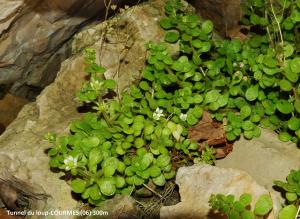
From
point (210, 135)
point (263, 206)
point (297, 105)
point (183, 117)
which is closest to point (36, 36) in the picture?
point (183, 117)

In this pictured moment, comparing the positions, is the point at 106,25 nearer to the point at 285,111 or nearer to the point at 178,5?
the point at 178,5

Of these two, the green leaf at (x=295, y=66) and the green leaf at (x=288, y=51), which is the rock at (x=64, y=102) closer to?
the green leaf at (x=288, y=51)

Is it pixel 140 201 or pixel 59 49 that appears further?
pixel 59 49

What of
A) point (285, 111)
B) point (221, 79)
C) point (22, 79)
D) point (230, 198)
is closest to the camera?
point (230, 198)

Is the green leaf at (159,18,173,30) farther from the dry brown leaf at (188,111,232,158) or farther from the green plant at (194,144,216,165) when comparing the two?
the green plant at (194,144,216,165)

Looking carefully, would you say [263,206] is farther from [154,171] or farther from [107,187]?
[107,187]

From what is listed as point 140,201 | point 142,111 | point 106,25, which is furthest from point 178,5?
point 140,201

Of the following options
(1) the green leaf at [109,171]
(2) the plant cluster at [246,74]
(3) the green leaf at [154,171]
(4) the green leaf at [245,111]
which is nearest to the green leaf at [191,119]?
(2) the plant cluster at [246,74]

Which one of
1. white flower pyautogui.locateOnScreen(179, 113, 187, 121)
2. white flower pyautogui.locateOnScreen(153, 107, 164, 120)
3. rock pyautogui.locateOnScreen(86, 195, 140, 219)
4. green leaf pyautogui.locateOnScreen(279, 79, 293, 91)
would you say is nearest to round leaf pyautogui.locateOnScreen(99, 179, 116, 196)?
rock pyautogui.locateOnScreen(86, 195, 140, 219)
